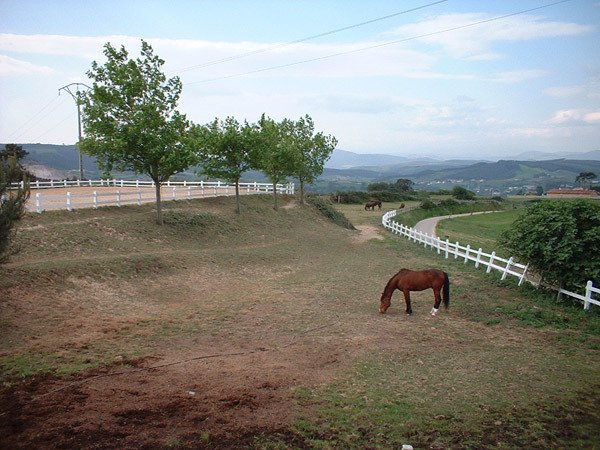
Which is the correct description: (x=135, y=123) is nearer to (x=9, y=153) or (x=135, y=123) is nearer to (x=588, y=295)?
(x=9, y=153)

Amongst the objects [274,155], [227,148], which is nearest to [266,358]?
[227,148]

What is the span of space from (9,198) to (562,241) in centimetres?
1543

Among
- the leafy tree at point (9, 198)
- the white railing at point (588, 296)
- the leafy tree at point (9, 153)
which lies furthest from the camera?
the white railing at point (588, 296)

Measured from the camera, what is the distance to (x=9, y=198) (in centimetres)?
922

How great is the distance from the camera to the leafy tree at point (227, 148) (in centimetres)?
2767

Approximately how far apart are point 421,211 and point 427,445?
2230 inches

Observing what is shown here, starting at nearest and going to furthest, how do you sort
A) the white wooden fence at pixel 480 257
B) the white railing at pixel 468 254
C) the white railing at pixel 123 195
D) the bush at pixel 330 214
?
the white wooden fence at pixel 480 257, the white railing at pixel 468 254, the white railing at pixel 123 195, the bush at pixel 330 214

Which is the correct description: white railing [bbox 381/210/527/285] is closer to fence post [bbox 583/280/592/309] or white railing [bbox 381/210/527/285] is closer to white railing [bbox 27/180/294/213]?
fence post [bbox 583/280/592/309]

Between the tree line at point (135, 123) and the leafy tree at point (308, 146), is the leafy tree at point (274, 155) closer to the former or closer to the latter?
the leafy tree at point (308, 146)

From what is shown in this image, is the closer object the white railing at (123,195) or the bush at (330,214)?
the white railing at (123,195)

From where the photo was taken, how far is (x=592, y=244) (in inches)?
500

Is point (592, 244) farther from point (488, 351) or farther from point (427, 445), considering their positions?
point (427, 445)

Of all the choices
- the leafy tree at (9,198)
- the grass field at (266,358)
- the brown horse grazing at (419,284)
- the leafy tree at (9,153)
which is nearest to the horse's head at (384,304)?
the brown horse grazing at (419,284)

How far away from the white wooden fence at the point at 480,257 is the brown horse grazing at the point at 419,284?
4.27m
